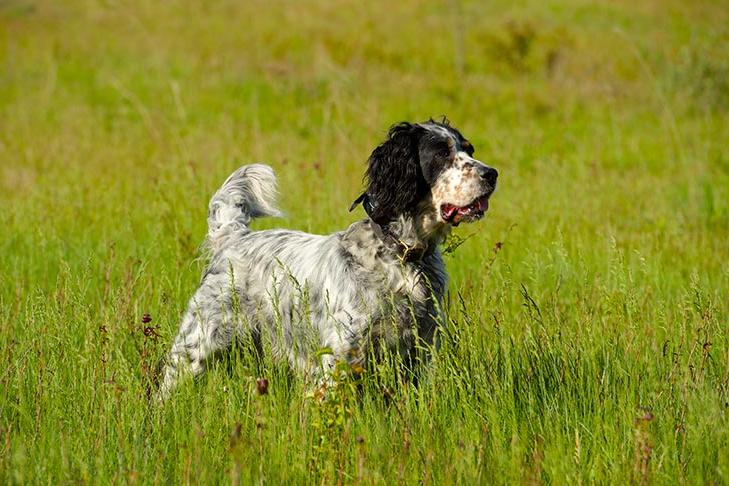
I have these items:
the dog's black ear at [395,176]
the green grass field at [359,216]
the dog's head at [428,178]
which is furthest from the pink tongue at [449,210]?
the green grass field at [359,216]

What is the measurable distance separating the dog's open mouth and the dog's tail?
1301 mm

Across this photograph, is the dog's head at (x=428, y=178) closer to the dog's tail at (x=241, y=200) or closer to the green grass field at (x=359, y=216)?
the green grass field at (x=359, y=216)

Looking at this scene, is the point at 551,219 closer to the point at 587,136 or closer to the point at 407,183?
the point at 407,183

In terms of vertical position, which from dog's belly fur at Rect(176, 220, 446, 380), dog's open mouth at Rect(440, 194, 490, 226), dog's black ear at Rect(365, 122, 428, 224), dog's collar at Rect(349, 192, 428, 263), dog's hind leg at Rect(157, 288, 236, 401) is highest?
dog's black ear at Rect(365, 122, 428, 224)

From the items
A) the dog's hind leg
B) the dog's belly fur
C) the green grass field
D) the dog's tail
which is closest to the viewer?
the green grass field

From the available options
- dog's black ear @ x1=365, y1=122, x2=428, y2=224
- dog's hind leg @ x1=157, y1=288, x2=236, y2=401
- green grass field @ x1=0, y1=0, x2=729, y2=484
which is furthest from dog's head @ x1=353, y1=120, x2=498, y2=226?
dog's hind leg @ x1=157, y1=288, x2=236, y2=401

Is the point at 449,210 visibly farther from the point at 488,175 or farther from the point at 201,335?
the point at 201,335

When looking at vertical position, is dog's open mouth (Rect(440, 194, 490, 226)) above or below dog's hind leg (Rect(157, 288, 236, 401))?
above

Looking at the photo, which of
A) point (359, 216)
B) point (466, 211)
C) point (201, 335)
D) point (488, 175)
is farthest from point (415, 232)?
point (359, 216)

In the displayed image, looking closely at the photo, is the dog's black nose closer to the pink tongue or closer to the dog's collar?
the pink tongue

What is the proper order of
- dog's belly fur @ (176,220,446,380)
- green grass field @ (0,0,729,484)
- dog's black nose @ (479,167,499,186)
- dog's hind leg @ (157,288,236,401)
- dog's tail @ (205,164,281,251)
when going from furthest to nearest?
1. dog's tail @ (205,164,281,251)
2. dog's hind leg @ (157,288,236,401)
3. dog's black nose @ (479,167,499,186)
4. dog's belly fur @ (176,220,446,380)
5. green grass field @ (0,0,729,484)

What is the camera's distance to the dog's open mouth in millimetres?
4840

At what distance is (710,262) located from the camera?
7.30 metres

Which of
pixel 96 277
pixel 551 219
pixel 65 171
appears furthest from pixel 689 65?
pixel 96 277
